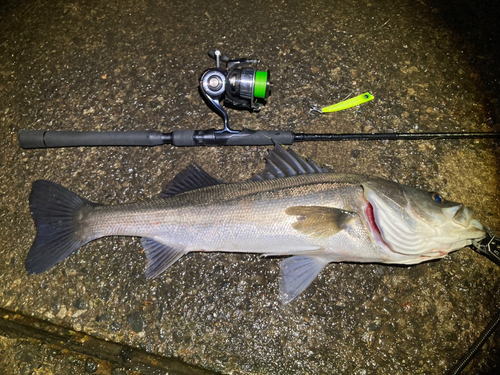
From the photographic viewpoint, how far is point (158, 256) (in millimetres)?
2225

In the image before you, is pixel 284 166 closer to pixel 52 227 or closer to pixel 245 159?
pixel 245 159

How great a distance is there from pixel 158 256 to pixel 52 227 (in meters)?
0.90

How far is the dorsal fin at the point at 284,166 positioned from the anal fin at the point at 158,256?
84cm

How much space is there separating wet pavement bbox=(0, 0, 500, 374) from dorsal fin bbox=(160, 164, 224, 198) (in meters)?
0.32

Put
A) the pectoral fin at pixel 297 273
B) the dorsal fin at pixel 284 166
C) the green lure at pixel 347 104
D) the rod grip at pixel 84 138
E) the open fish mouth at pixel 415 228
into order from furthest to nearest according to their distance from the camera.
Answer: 1. the green lure at pixel 347 104
2. the rod grip at pixel 84 138
3. the dorsal fin at pixel 284 166
4. the pectoral fin at pixel 297 273
5. the open fish mouth at pixel 415 228

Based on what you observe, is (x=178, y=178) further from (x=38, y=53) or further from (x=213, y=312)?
(x=38, y=53)

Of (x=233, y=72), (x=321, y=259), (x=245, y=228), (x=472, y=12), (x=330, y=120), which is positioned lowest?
(x=321, y=259)

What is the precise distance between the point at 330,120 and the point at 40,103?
295cm

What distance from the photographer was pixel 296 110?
2699 millimetres

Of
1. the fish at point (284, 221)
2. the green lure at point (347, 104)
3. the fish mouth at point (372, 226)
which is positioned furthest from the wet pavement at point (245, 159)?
the fish mouth at point (372, 226)

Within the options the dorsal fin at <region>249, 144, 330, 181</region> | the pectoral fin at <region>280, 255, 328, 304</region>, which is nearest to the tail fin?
the dorsal fin at <region>249, 144, 330, 181</region>

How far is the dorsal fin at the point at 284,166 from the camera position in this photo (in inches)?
88.9

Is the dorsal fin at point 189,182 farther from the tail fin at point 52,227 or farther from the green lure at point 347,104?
the green lure at point 347,104

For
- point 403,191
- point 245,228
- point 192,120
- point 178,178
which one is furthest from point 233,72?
point 403,191
